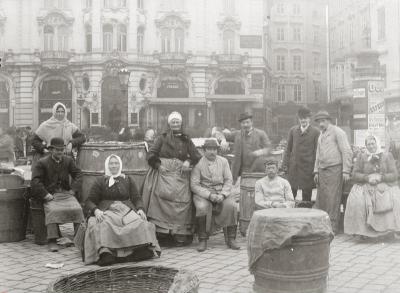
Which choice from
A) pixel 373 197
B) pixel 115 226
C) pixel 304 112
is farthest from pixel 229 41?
pixel 115 226

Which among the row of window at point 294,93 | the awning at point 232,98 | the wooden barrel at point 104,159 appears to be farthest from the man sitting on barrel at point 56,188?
the row of window at point 294,93

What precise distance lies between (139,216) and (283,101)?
134 ft

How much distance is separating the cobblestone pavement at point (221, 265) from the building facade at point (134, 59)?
27.4 m

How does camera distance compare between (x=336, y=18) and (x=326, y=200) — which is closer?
(x=326, y=200)

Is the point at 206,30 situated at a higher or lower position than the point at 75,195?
higher

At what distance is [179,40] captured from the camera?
121ft

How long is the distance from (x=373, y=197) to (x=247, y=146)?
1878 millimetres

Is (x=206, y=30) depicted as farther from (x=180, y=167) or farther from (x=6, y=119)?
(x=180, y=167)

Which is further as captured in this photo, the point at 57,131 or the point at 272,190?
the point at 57,131

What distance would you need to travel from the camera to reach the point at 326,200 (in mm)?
7844

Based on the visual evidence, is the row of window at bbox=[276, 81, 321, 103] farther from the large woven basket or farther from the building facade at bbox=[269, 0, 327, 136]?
the large woven basket

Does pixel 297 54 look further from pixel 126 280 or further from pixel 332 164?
pixel 126 280

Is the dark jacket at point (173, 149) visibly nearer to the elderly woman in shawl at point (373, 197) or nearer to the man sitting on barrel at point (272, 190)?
the man sitting on barrel at point (272, 190)

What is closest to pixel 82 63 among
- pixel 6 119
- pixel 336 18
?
pixel 6 119
